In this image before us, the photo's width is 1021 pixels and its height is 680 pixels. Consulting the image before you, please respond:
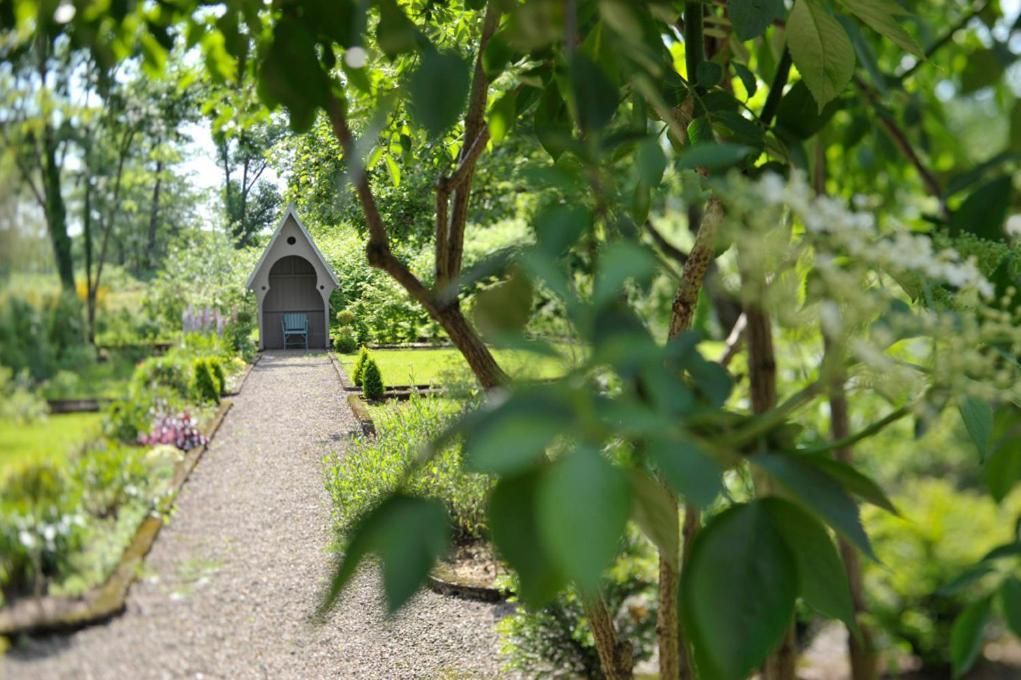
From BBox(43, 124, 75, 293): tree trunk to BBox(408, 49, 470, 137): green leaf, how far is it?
0.35 meters

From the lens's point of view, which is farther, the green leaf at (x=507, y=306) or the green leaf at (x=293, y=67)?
the green leaf at (x=293, y=67)

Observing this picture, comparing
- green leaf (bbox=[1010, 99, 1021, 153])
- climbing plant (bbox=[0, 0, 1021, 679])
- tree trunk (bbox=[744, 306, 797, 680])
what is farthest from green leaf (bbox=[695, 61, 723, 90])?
green leaf (bbox=[1010, 99, 1021, 153])

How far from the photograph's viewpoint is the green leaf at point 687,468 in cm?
27

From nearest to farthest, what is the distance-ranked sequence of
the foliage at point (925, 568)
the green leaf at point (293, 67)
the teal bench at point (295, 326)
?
the green leaf at point (293, 67) < the teal bench at point (295, 326) < the foliage at point (925, 568)

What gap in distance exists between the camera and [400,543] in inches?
11.7

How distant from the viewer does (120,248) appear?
0.66 m

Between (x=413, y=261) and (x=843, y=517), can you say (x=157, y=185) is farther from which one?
(x=843, y=517)

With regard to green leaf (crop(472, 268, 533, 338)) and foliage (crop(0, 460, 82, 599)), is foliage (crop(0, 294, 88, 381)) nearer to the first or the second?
foliage (crop(0, 460, 82, 599))

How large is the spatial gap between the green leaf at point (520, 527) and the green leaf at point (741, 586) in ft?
0.21

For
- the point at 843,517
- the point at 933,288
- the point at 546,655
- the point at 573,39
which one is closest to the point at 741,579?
the point at 843,517

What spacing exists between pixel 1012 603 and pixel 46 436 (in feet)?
2.27

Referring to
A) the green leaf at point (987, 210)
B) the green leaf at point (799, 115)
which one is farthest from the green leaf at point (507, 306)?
the green leaf at point (987, 210)

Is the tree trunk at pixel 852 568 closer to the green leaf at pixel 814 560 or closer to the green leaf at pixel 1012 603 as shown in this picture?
the green leaf at pixel 1012 603

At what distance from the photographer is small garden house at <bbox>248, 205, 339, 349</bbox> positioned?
2.26 ft
